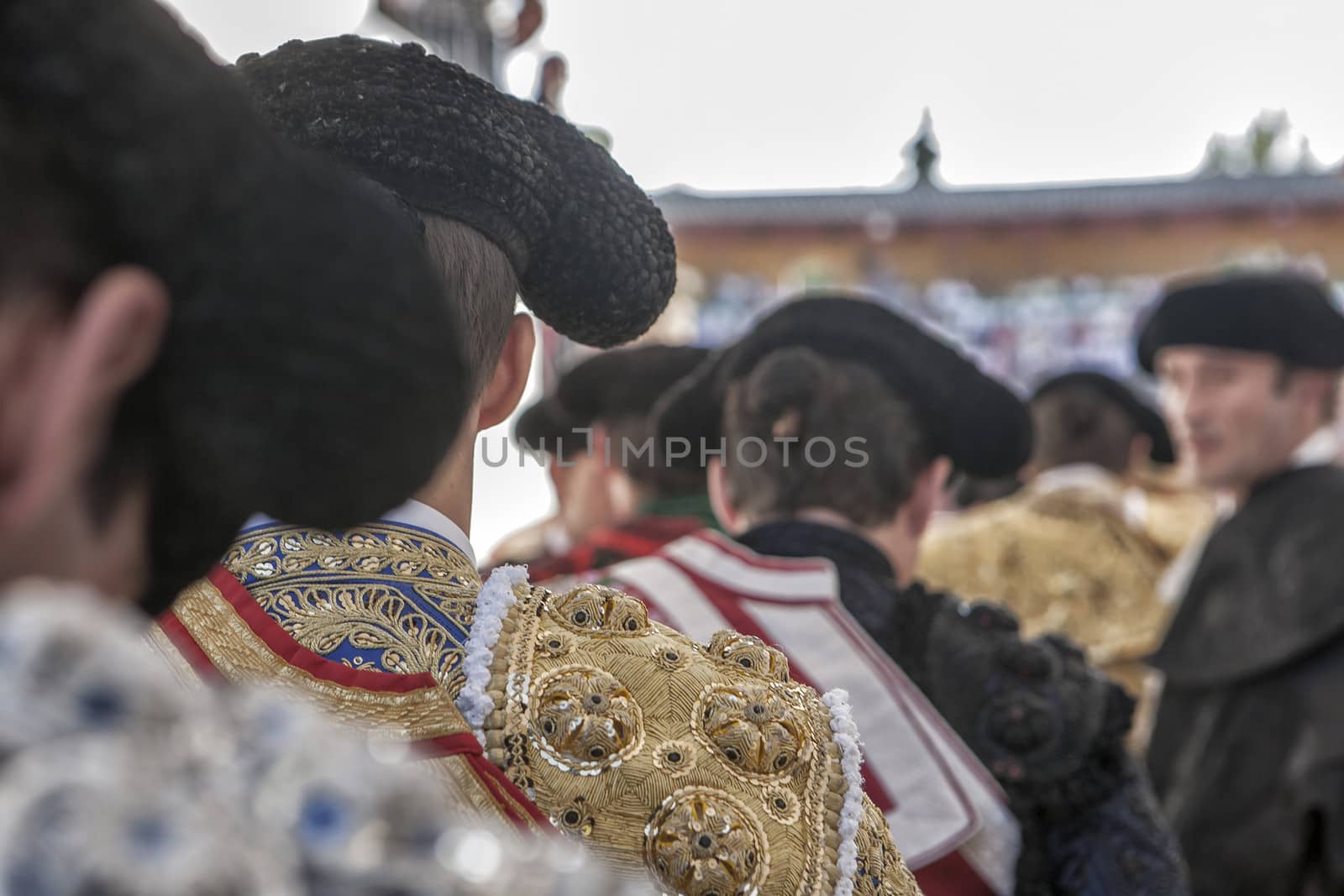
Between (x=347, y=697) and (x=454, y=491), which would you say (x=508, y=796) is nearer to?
(x=347, y=697)

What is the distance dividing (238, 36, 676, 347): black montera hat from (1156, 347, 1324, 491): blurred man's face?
118 inches

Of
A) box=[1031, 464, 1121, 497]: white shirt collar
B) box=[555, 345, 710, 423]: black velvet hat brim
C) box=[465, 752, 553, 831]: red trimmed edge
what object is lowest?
box=[1031, 464, 1121, 497]: white shirt collar

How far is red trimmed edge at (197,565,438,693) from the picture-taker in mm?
1097

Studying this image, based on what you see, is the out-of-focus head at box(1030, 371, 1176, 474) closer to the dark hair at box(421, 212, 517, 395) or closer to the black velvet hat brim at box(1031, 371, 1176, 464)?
the black velvet hat brim at box(1031, 371, 1176, 464)

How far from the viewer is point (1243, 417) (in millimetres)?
4059

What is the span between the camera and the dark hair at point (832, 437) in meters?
2.28

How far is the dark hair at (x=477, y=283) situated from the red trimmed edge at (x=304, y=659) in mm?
293

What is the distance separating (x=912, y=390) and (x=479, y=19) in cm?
268

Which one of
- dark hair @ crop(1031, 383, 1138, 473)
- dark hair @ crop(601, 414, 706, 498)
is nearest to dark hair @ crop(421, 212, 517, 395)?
dark hair @ crop(601, 414, 706, 498)

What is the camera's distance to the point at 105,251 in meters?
0.57

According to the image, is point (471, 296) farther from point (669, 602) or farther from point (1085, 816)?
point (1085, 816)

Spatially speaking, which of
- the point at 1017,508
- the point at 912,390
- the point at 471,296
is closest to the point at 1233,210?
the point at 1017,508

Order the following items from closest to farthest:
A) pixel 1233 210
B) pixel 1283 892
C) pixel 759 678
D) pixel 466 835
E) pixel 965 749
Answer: pixel 466 835
pixel 759 678
pixel 965 749
pixel 1283 892
pixel 1233 210

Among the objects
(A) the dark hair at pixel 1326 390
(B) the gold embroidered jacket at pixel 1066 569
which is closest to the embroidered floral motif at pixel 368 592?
(B) the gold embroidered jacket at pixel 1066 569
